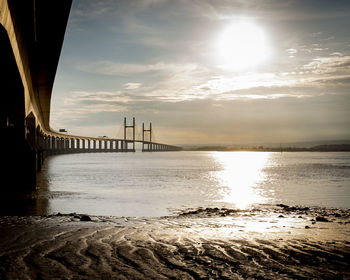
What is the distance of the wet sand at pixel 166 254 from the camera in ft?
16.0

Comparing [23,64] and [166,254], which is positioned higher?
[23,64]

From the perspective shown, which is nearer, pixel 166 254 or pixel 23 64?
pixel 166 254

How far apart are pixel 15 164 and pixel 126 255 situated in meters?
18.9

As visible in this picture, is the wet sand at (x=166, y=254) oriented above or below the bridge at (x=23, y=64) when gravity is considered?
below

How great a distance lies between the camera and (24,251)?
5.79 m

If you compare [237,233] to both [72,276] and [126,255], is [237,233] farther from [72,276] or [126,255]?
[72,276]

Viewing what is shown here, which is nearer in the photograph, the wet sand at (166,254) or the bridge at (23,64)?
the wet sand at (166,254)

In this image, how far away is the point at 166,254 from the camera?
580 centimetres

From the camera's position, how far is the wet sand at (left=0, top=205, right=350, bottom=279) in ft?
16.0

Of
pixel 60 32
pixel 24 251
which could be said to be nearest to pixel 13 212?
pixel 60 32

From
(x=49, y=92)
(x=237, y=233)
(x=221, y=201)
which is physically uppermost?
(x=49, y=92)

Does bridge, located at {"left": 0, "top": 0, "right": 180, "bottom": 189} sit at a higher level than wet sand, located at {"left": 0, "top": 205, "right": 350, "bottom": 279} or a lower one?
higher

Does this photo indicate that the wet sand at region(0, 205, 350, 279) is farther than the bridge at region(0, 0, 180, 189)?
No

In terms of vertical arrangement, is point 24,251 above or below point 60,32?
below
